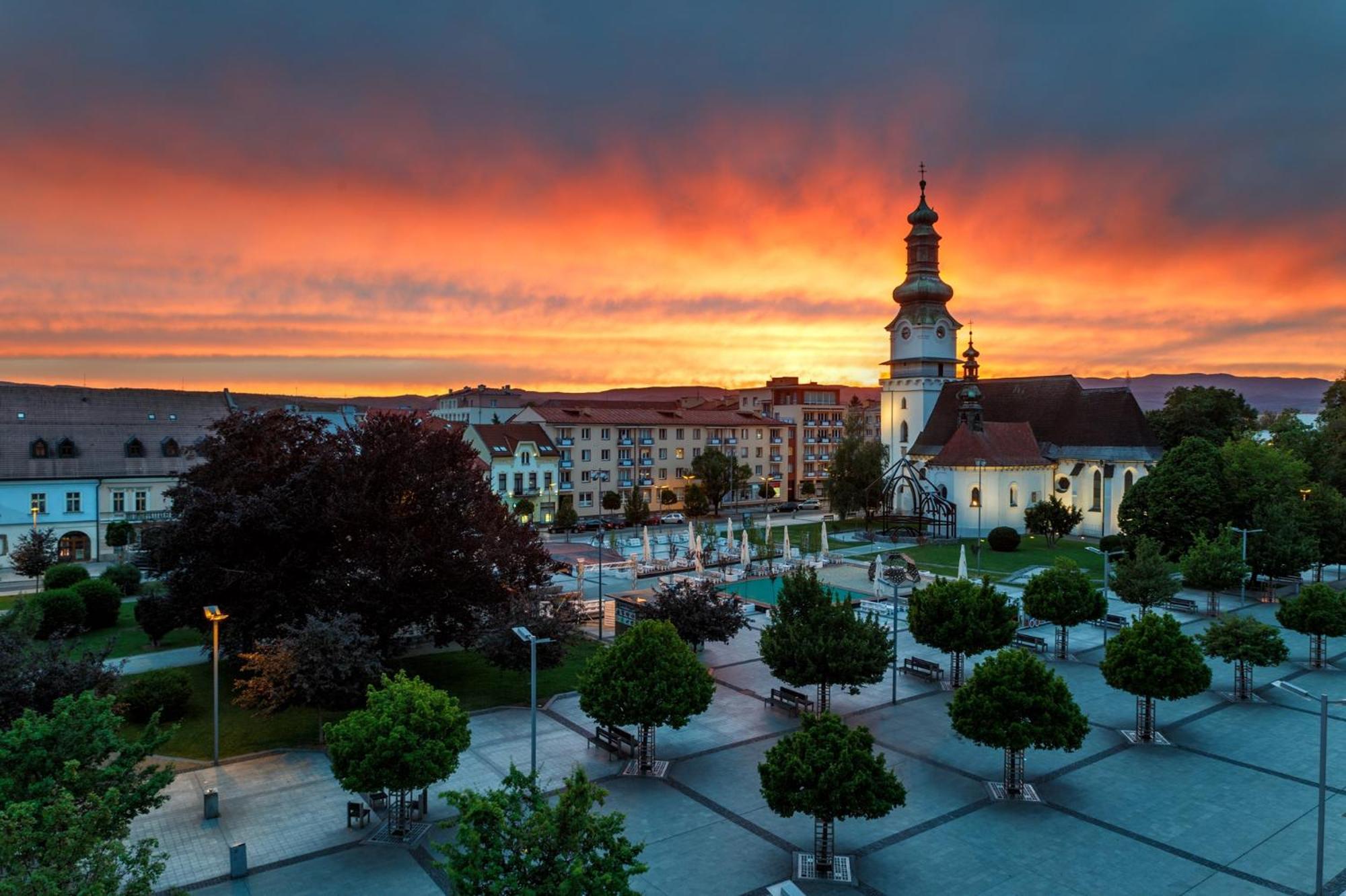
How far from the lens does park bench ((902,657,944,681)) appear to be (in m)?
30.5

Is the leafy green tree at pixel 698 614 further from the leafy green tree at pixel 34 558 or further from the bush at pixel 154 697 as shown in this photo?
the leafy green tree at pixel 34 558

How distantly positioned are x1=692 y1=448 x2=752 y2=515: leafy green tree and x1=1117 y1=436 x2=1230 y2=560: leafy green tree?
130 ft

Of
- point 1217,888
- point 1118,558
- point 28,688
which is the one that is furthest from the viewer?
point 1118,558

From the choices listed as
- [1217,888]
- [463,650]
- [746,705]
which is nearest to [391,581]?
[463,650]

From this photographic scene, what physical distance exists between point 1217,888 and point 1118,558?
4183 cm

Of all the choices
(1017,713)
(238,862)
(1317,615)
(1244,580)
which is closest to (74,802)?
(238,862)

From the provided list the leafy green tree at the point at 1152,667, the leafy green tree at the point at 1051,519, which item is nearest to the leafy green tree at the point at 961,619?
the leafy green tree at the point at 1152,667

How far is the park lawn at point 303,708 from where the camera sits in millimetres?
24250

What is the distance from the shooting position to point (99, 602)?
125ft

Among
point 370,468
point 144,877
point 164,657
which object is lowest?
point 164,657

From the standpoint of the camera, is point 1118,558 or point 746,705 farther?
point 1118,558

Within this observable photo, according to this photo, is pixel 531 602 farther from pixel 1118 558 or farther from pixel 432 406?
pixel 432 406

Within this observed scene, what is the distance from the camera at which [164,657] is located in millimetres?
33594

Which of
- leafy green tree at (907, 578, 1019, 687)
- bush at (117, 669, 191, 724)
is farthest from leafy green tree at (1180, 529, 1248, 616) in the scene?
bush at (117, 669, 191, 724)
